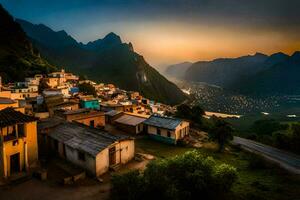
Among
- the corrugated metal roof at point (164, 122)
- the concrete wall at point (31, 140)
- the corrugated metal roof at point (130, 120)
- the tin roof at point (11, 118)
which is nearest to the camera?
the tin roof at point (11, 118)

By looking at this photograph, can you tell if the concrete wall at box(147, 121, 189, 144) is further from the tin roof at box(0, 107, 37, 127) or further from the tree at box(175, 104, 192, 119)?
the tin roof at box(0, 107, 37, 127)

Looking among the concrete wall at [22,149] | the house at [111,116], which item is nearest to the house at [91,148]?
the concrete wall at [22,149]

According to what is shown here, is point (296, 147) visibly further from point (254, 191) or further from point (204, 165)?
point (204, 165)

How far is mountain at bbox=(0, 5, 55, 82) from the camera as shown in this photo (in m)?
75.7

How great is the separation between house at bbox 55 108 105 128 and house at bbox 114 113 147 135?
2765mm

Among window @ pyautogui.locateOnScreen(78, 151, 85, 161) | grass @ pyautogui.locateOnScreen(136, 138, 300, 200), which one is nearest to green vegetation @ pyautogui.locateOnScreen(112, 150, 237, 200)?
grass @ pyautogui.locateOnScreen(136, 138, 300, 200)

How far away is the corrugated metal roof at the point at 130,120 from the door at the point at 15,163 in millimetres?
19122

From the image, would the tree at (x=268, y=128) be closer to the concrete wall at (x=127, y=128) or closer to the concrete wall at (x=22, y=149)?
the concrete wall at (x=127, y=128)

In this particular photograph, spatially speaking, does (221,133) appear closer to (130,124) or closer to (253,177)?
(253,177)

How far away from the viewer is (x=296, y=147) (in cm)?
3975

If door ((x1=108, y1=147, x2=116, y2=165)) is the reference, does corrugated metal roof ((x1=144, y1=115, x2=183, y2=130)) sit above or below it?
above

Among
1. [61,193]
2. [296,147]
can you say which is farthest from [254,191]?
[296,147]

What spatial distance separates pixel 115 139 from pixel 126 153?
7.43ft

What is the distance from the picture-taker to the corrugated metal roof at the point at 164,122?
34.2 meters
